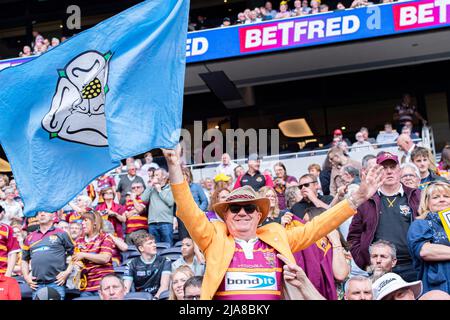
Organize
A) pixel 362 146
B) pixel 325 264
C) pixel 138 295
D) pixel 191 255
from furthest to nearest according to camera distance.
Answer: pixel 362 146, pixel 191 255, pixel 138 295, pixel 325 264

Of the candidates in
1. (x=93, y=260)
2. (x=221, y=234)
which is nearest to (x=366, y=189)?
(x=221, y=234)

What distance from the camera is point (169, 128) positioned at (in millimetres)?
5391

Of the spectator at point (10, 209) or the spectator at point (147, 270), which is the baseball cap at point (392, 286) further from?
the spectator at point (10, 209)

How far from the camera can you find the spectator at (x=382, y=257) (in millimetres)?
5688

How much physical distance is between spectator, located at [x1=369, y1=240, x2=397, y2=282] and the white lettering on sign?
11.9 meters

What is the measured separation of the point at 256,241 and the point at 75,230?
532 centimetres

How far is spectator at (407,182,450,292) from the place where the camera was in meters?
5.32

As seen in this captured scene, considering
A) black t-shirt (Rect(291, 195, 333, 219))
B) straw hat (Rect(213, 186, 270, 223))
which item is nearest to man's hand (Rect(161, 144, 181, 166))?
straw hat (Rect(213, 186, 270, 223))

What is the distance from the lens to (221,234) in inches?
180

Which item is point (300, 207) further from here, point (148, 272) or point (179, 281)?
point (179, 281)

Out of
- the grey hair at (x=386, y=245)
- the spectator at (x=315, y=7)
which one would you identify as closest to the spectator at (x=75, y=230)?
the grey hair at (x=386, y=245)

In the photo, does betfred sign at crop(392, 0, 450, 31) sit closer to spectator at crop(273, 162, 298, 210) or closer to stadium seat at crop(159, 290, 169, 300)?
spectator at crop(273, 162, 298, 210)
